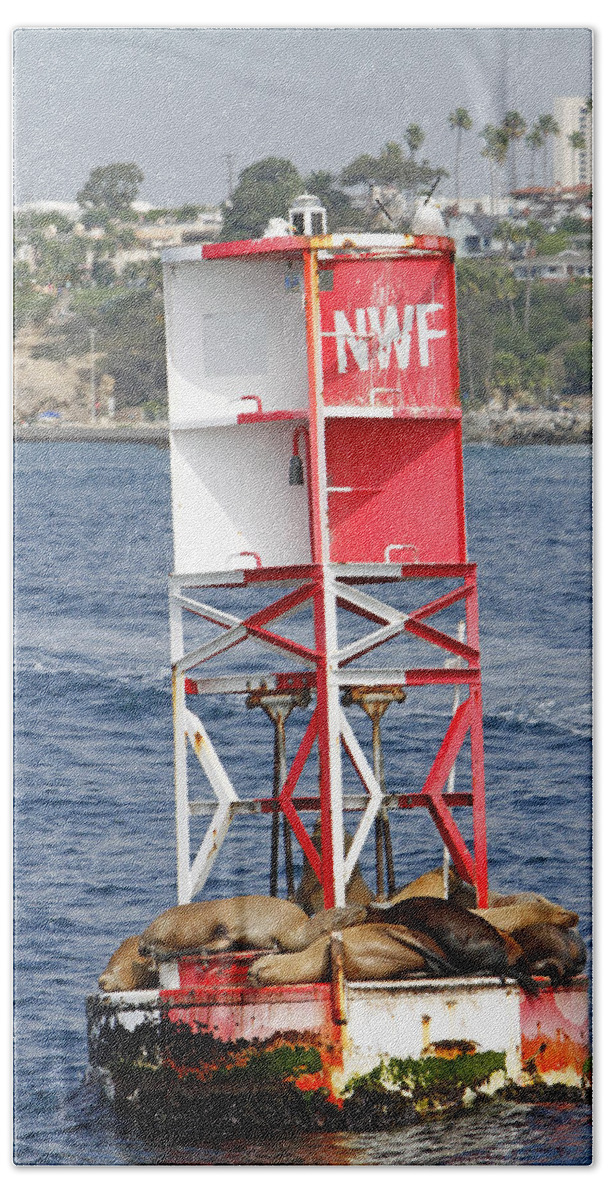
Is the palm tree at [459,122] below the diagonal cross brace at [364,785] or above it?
above

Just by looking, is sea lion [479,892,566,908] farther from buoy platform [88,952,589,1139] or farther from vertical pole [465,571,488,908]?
buoy platform [88,952,589,1139]

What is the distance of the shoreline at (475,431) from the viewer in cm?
2130

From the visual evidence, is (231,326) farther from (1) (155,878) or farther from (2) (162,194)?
(1) (155,878)

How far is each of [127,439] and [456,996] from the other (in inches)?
146

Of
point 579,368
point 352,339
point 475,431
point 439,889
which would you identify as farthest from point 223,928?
point 579,368

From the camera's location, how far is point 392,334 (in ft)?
69.8

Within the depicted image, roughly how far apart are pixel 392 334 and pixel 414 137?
3.72 ft

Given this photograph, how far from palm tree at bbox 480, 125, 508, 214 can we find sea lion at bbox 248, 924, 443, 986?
4354 mm

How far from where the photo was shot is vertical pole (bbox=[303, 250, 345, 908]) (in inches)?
822

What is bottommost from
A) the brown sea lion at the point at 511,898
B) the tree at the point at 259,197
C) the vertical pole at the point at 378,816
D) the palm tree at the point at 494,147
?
the brown sea lion at the point at 511,898

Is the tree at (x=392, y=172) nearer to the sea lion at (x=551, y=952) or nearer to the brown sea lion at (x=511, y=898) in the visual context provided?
the brown sea lion at (x=511, y=898)

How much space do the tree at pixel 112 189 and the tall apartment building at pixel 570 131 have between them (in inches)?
93.9

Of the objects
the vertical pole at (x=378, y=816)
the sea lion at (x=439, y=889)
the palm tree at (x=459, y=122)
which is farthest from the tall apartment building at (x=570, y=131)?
the sea lion at (x=439, y=889)

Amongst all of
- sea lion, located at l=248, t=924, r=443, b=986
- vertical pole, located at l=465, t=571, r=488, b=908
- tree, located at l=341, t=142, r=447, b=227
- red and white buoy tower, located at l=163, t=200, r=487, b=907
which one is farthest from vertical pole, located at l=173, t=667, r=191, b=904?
tree, located at l=341, t=142, r=447, b=227
